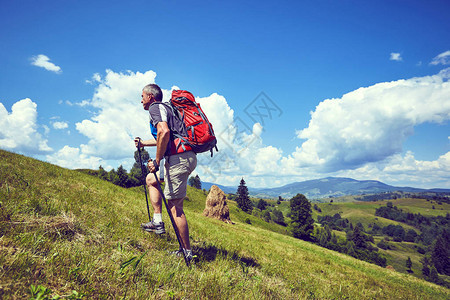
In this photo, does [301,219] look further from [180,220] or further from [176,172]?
[176,172]

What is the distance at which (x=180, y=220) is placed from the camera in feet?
13.3

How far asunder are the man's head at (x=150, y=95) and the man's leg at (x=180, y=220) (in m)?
2.17

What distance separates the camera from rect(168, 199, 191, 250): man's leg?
Answer: 158 inches

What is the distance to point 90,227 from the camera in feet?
12.6

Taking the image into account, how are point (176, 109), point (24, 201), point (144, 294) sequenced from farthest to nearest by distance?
point (176, 109) < point (24, 201) < point (144, 294)

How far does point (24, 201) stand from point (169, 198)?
2578 mm

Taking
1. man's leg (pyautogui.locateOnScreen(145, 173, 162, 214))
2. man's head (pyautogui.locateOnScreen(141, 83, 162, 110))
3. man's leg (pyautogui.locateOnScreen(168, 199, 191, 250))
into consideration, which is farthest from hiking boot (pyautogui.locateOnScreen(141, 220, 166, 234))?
man's head (pyautogui.locateOnScreen(141, 83, 162, 110))

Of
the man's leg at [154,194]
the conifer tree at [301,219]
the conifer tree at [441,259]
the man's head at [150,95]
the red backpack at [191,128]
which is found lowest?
the conifer tree at [441,259]

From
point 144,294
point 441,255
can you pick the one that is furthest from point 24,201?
point 441,255

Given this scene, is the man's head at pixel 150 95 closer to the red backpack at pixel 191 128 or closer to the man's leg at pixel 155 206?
the red backpack at pixel 191 128

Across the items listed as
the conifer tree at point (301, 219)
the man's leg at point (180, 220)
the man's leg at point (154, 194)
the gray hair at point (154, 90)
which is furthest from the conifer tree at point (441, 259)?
the gray hair at point (154, 90)

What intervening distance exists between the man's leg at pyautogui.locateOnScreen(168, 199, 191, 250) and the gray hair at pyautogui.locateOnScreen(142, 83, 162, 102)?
2.23 m

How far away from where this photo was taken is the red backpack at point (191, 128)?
13.3 ft

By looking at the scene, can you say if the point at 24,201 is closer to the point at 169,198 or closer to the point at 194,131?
the point at 169,198
